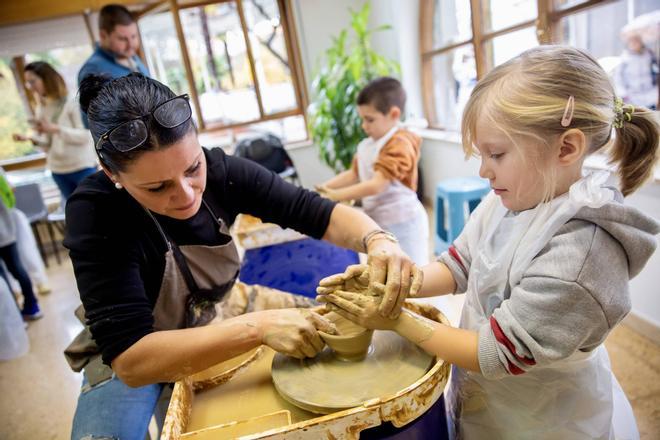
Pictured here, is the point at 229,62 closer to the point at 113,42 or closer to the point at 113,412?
the point at 113,42

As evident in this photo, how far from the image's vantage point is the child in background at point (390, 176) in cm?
208

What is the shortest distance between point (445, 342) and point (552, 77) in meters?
0.53

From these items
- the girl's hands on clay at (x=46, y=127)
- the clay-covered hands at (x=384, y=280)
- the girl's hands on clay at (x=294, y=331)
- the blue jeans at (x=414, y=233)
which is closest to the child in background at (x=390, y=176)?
the blue jeans at (x=414, y=233)

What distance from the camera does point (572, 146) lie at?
805mm

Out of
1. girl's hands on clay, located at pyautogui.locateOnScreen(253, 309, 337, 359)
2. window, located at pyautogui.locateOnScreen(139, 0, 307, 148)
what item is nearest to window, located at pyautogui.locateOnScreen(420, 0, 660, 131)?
girl's hands on clay, located at pyautogui.locateOnScreen(253, 309, 337, 359)

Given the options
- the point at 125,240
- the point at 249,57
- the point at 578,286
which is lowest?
the point at 578,286

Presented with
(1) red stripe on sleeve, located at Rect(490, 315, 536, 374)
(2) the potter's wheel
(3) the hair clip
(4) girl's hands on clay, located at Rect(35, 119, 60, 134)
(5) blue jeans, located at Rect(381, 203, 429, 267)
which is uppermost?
(4) girl's hands on clay, located at Rect(35, 119, 60, 134)

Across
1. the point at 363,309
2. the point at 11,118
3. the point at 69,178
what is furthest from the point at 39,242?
the point at 363,309

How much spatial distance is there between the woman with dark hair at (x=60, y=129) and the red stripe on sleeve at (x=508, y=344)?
3.31 meters

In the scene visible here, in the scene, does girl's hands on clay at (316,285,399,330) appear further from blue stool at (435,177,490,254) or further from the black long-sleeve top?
blue stool at (435,177,490,254)

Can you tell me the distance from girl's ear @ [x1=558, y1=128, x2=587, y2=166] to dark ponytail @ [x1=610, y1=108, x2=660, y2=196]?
0.40 ft

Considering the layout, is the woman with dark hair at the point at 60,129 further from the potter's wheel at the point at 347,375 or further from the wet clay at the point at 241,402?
the potter's wheel at the point at 347,375

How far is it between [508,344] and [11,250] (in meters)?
3.31

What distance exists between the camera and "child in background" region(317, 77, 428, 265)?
2080 millimetres
